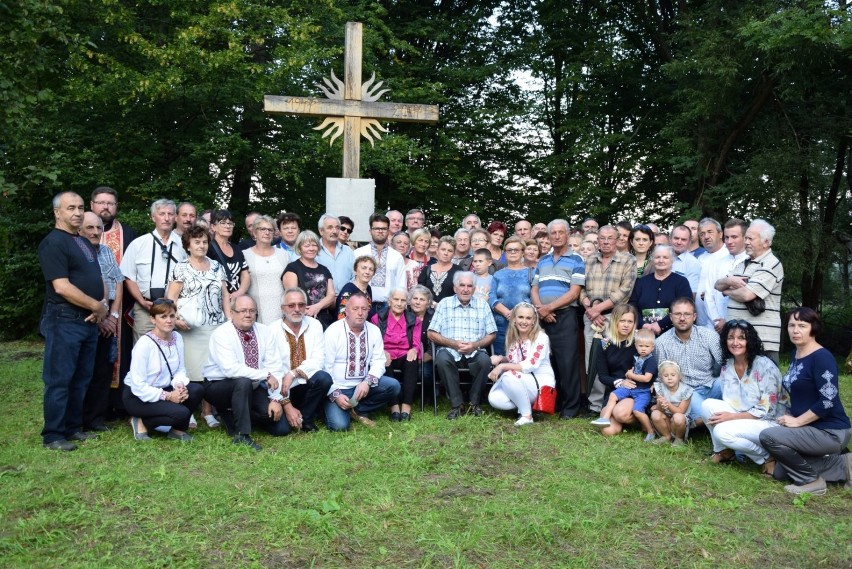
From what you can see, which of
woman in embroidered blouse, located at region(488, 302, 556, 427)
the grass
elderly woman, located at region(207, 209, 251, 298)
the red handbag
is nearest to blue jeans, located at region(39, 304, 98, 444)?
the grass

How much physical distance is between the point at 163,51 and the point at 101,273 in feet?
21.0

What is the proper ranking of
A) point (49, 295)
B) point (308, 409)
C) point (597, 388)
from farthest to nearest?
point (597, 388)
point (308, 409)
point (49, 295)

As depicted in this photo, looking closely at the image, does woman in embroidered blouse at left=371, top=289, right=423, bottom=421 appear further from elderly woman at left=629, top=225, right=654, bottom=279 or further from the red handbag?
elderly woman at left=629, top=225, right=654, bottom=279

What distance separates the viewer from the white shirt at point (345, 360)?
5.86 m

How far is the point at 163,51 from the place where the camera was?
419 inches

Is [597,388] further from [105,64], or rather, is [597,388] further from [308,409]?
[105,64]

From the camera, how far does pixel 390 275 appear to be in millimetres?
6773

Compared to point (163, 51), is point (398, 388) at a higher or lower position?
lower

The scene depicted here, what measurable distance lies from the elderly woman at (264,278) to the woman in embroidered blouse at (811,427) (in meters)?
3.79

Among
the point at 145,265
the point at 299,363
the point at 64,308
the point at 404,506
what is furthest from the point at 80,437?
the point at 404,506

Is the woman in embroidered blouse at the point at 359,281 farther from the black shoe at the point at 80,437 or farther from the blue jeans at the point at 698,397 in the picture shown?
the blue jeans at the point at 698,397

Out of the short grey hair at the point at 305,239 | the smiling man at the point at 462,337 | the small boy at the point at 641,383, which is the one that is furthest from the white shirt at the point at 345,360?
the small boy at the point at 641,383

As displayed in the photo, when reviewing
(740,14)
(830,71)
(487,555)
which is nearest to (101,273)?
(487,555)

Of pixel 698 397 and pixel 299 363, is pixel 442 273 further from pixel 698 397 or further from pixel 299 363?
pixel 698 397
